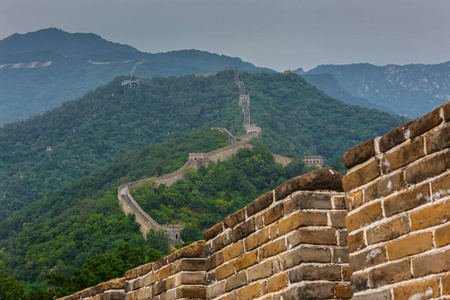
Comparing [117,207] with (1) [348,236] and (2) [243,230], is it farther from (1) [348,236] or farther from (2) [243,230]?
(1) [348,236]

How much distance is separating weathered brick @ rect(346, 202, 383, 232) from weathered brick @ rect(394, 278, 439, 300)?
571 mm

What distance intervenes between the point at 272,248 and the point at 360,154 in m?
1.67

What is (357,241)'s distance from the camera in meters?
5.97

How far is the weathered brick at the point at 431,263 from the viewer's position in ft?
16.5

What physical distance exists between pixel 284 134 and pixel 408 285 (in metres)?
134

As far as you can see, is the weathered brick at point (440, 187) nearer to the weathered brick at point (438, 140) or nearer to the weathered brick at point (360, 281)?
the weathered brick at point (438, 140)

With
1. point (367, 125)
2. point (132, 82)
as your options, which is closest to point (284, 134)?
point (367, 125)

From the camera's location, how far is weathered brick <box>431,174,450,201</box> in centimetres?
509

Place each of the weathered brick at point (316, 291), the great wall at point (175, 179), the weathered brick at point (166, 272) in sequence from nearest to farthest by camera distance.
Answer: the weathered brick at point (316, 291) < the weathered brick at point (166, 272) < the great wall at point (175, 179)

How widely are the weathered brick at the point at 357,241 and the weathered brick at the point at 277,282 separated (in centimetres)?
105

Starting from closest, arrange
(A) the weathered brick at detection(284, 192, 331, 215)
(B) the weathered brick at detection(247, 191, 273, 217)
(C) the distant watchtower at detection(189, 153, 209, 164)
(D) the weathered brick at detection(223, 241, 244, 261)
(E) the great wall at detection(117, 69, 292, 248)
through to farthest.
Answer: (A) the weathered brick at detection(284, 192, 331, 215)
(B) the weathered brick at detection(247, 191, 273, 217)
(D) the weathered brick at detection(223, 241, 244, 261)
(E) the great wall at detection(117, 69, 292, 248)
(C) the distant watchtower at detection(189, 153, 209, 164)

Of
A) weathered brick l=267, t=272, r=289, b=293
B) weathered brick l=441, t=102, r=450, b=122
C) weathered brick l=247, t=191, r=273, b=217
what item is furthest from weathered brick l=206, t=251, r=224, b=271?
weathered brick l=441, t=102, r=450, b=122

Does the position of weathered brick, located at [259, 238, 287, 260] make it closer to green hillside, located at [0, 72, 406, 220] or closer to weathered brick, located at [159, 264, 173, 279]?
weathered brick, located at [159, 264, 173, 279]

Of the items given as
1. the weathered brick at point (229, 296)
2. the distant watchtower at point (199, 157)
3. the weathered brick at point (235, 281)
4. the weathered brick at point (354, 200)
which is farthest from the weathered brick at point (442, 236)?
the distant watchtower at point (199, 157)
